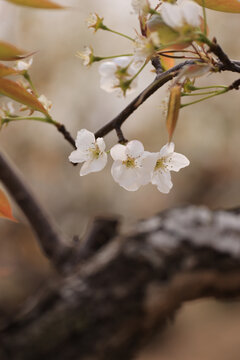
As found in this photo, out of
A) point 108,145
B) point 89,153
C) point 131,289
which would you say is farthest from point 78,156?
point 108,145

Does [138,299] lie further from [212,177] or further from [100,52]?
[212,177]

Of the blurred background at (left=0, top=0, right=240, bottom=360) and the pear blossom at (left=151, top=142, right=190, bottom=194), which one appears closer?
the pear blossom at (left=151, top=142, right=190, bottom=194)

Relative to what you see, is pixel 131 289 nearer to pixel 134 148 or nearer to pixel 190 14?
pixel 134 148

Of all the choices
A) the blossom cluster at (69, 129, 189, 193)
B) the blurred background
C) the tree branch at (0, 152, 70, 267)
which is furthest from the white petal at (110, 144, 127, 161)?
the blurred background

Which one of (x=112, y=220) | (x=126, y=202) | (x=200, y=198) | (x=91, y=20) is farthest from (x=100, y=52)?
(x=91, y=20)

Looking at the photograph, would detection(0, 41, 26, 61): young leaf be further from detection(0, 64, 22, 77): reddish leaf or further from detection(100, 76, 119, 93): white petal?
detection(100, 76, 119, 93): white petal

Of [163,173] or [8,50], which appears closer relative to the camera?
[8,50]

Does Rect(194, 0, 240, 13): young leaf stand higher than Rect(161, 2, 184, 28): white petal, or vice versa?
Rect(194, 0, 240, 13): young leaf
